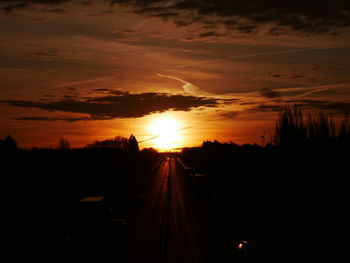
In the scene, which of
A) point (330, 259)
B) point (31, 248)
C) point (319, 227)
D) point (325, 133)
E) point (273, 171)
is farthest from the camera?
point (325, 133)

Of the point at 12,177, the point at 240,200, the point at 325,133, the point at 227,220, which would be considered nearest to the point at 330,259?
the point at 227,220

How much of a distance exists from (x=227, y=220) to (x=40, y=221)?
13.5 m

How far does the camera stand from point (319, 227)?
1195 inches

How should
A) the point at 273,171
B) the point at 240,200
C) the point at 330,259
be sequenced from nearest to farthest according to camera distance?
the point at 330,259
the point at 240,200
the point at 273,171

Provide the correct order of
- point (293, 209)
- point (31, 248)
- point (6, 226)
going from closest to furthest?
point (31, 248)
point (6, 226)
point (293, 209)

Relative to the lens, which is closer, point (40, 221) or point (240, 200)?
point (40, 221)

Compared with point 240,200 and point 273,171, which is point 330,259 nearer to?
point 240,200

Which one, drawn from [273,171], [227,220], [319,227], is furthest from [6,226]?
[273,171]

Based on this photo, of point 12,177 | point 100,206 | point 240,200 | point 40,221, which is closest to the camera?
point 100,206

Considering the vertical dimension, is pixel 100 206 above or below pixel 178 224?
above

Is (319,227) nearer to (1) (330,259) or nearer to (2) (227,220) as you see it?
(2) (227,220)

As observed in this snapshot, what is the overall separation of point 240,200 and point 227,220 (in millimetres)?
16829

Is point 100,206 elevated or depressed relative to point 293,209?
elevated

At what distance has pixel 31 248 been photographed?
23875mm
